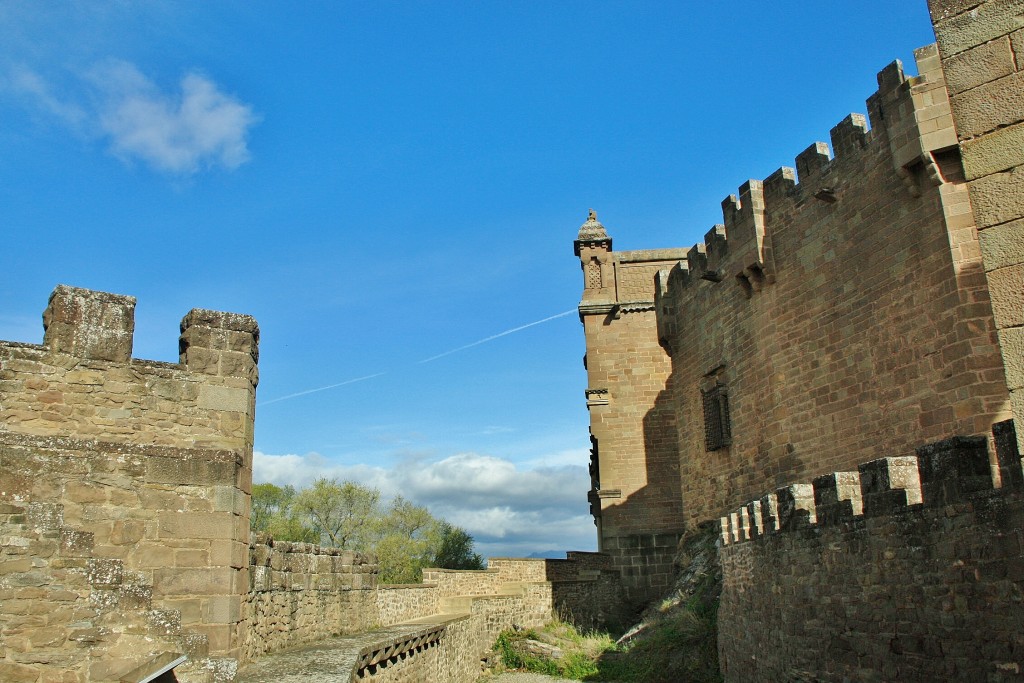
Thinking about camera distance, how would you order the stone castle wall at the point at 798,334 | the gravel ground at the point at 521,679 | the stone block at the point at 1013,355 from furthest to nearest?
1. the gravel ground at the point at 521,679
2. the stone castle wall at the point at 798,334
3. the stone block at the point at 1013,355

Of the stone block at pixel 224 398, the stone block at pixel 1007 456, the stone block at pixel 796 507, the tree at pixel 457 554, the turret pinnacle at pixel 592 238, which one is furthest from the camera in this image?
the tree at pixel 457 554

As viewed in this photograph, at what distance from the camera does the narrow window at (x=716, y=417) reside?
18422mm

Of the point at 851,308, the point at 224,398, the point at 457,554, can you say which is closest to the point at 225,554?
the point at 224,398

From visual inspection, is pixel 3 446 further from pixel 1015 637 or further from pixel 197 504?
pixel 1015 637

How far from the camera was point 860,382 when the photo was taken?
14.0 metres

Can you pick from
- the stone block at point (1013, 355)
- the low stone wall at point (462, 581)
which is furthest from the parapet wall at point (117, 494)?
the low stone wall at point (462, 581)

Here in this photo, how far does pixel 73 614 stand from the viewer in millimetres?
6535

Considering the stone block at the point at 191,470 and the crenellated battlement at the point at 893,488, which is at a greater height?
the stone block at the point at 191,470

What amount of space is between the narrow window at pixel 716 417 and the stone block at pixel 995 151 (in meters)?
14.2

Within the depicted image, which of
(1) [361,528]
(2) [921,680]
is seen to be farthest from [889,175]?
(1) [361,528]

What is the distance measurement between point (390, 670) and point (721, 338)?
36.6ft

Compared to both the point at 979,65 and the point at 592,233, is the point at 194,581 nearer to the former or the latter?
the point at 979,65

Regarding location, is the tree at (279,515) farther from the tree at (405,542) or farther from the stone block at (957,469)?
the stone block at (957,469)

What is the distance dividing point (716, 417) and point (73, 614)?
14845 millimetres
